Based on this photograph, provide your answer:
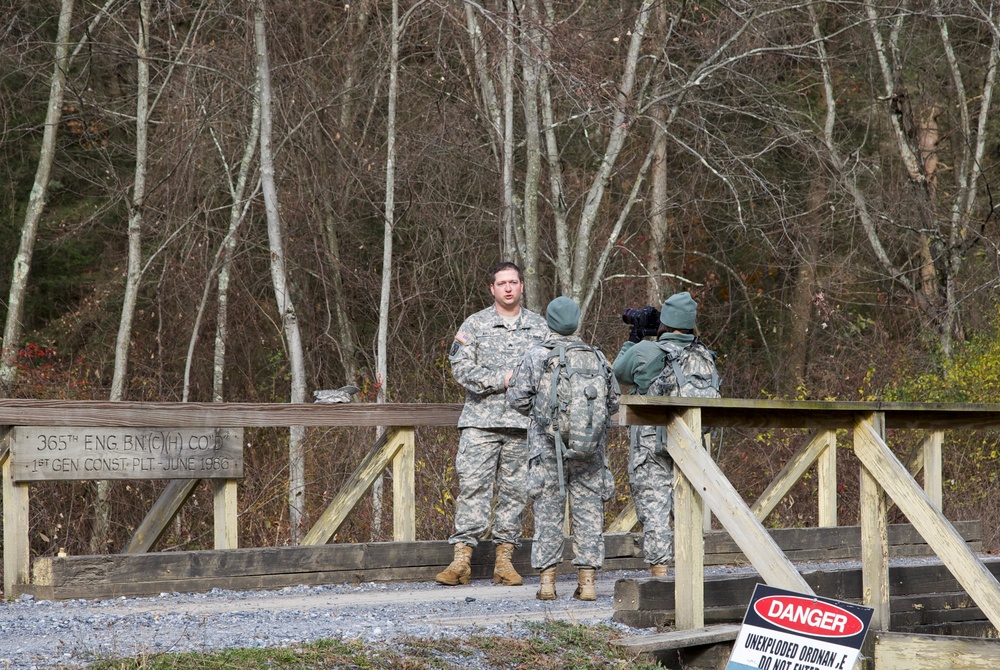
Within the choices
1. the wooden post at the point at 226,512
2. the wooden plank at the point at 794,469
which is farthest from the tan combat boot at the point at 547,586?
the wooden plank at the point at 794,469

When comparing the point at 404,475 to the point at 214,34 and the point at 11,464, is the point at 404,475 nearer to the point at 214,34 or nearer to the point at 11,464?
the point at 11,464

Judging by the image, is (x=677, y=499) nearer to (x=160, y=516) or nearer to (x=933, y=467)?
(x=160, y=516)

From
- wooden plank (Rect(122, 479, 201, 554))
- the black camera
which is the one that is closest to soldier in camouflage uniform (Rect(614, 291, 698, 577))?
the black camera

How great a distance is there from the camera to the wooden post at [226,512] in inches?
324

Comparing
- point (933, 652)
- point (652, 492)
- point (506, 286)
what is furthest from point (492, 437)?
point (933, 652)

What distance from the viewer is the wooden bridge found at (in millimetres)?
5980

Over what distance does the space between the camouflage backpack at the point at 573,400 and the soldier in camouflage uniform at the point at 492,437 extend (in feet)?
2.79

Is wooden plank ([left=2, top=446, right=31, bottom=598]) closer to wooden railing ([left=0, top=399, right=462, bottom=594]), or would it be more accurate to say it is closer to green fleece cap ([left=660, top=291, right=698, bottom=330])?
wooden railing ([left=0, top=399, right=462, bottom=594])

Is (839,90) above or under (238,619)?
above

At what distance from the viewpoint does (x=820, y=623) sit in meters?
4.95

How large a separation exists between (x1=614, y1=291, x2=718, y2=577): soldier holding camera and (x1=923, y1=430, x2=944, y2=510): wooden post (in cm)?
296

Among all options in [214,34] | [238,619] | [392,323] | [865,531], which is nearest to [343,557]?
[238,619]

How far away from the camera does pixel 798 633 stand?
16.3ft

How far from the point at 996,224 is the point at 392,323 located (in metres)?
8.87
